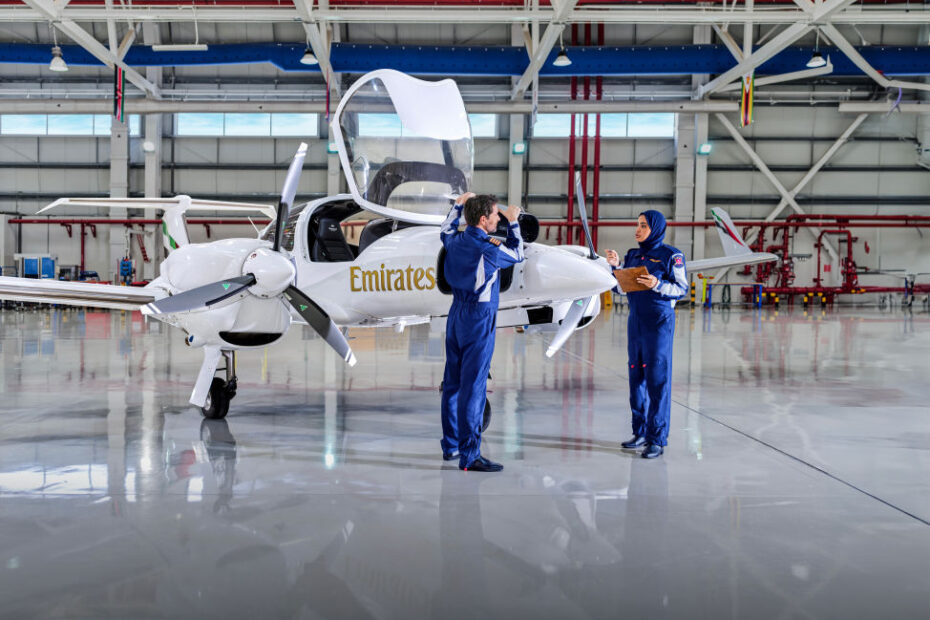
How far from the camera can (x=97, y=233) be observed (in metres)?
30.0

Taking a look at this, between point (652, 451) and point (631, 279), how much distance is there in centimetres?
131

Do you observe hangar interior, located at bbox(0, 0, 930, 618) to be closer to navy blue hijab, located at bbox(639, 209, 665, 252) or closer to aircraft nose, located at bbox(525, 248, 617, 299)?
aircraft nose, located at bbox(525, 248, 617, 299)

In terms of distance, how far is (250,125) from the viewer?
29.6m

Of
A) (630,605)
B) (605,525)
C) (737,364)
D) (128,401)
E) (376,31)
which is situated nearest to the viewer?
(630,605)

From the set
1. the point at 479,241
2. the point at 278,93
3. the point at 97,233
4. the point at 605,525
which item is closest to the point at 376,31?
the point at 278,93

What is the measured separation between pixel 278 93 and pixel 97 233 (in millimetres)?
9369

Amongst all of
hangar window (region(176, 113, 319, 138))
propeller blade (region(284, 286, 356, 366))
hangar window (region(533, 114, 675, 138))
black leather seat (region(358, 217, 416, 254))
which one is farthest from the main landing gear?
hangar window (region(533, 114, 675, 138))

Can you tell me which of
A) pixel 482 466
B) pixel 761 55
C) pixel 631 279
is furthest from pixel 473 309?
pixel 761 55

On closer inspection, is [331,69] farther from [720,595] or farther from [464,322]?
[720,595]

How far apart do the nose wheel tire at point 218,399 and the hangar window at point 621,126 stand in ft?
81.9

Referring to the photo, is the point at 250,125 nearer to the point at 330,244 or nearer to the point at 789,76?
the point at 789,76

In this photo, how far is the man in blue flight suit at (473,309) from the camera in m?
5.15

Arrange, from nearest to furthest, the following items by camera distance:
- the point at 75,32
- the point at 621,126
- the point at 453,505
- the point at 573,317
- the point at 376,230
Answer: the point at 453,505, the point at 573,317, the point at 376,230, the point at 75,32, the point at 621,126

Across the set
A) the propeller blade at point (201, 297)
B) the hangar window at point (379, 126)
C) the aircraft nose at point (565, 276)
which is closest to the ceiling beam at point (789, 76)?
the hangar window at point (379, 126)
